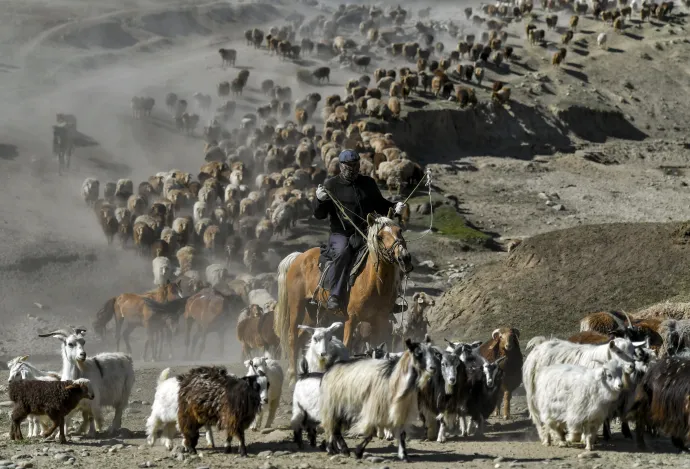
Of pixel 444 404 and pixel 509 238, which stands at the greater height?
pixel 444 404

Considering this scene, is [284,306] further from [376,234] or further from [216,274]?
[216,274]

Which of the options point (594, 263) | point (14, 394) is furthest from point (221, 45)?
point (14, 394)

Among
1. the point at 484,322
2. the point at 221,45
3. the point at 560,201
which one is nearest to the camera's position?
the point at 484,322

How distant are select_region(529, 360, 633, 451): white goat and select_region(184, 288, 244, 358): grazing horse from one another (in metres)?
14.9

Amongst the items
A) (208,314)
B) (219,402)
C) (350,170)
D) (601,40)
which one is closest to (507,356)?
(350,170)

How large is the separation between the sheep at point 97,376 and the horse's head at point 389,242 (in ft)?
12.1

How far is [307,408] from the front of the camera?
12469 millimetres

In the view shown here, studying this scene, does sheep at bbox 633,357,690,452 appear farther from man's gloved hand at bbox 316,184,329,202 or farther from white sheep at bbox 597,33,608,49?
white sheep at bbox 597,33,608,49

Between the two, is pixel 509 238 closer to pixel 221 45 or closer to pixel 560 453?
pixel 560 453

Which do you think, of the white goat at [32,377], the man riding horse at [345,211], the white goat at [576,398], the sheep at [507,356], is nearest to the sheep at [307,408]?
the white goat at [576,398]

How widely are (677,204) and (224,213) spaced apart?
759 inches

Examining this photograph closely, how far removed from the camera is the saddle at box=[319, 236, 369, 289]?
15.5m

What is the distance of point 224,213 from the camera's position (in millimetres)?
39625

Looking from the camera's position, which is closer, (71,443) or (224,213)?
(71,443)
